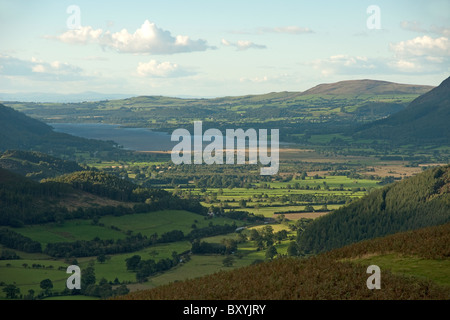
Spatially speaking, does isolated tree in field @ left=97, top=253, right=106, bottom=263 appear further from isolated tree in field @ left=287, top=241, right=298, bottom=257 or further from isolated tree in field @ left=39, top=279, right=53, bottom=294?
isolated tree in field @ left=287, top=241, right=298, bottom=257

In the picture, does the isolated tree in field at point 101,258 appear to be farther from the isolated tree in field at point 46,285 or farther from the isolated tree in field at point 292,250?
the isolated tree in field at point 292,250

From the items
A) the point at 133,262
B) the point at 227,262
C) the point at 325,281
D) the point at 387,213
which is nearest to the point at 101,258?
the point at 133,262

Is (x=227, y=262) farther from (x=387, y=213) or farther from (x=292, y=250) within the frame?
(x=387, y=213)

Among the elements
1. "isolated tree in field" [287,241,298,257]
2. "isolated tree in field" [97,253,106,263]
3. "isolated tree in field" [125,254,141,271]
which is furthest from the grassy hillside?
"isolated tree in field" [97,253,106,263]
